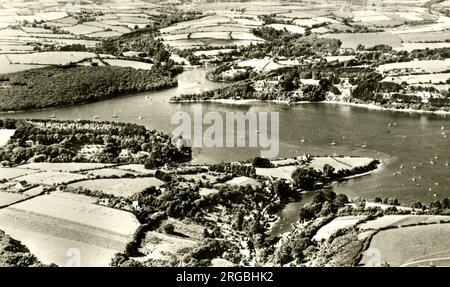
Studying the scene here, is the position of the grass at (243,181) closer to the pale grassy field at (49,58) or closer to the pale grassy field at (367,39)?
the pale grassy field at (49,58)

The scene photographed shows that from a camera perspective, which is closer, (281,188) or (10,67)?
(281,188)

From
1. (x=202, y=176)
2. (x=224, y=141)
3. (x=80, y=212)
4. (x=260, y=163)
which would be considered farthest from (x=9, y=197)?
(x=224, y=141)

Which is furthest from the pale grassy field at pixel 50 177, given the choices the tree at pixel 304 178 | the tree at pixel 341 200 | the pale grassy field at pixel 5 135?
the tree at pixel 341 200

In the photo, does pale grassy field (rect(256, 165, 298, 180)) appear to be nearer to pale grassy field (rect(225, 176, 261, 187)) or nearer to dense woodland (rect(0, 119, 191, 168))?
pale grassy field (rect(225, 176, 261, 187))

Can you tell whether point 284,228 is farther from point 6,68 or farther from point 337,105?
point 6,68

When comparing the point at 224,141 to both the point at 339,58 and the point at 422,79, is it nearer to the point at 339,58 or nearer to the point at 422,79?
Answer: the point at 422,79
